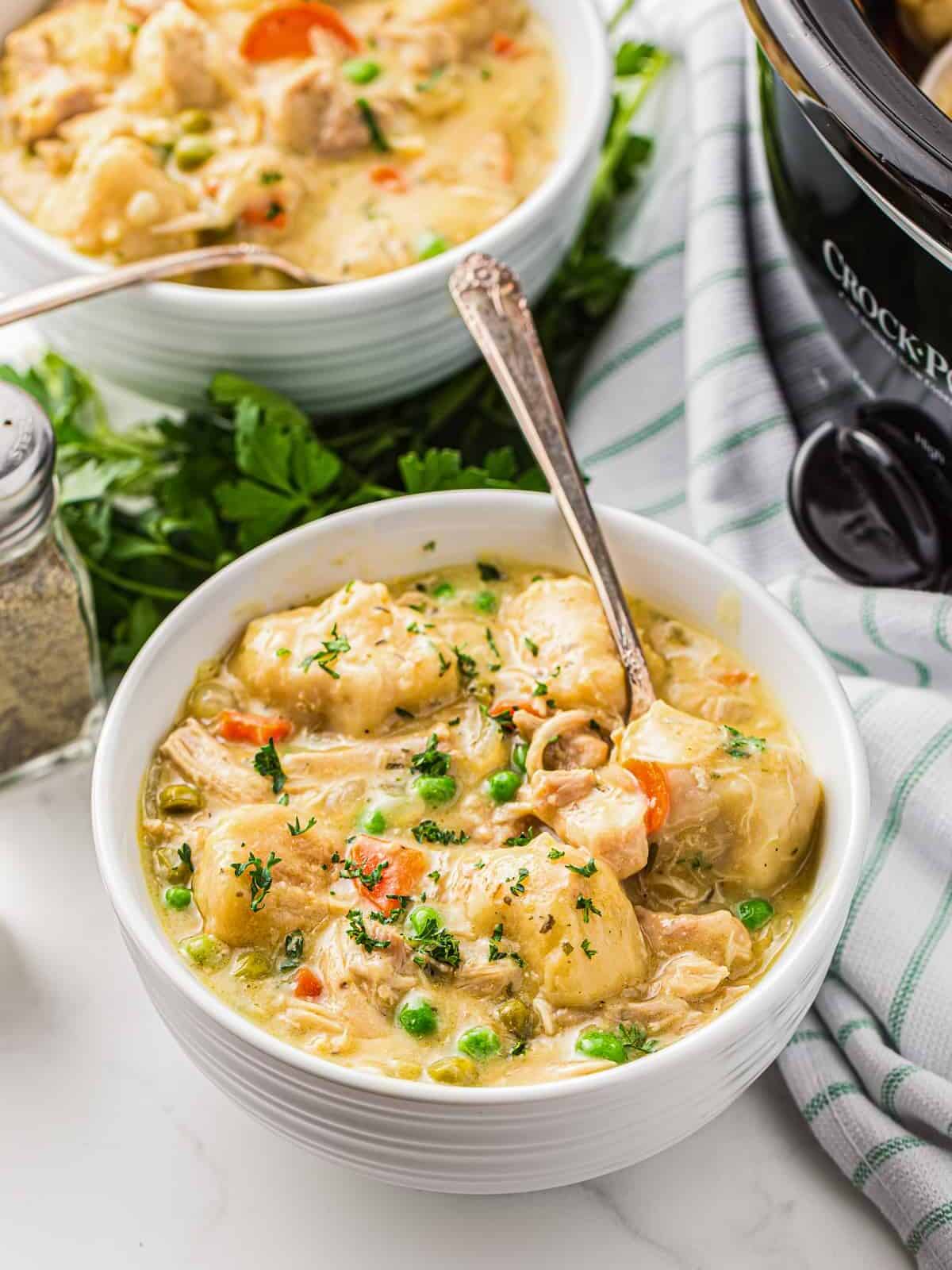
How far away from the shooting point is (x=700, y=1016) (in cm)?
203

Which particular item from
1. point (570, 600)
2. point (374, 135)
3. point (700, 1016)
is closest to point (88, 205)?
point (374, 135)

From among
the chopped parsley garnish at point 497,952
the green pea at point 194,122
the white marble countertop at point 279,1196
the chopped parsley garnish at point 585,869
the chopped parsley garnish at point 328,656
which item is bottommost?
the white marble countertop at point 279,1196

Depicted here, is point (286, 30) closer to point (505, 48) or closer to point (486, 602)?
point (505, 48)

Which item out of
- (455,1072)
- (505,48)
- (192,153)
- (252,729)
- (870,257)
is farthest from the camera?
(505,48)

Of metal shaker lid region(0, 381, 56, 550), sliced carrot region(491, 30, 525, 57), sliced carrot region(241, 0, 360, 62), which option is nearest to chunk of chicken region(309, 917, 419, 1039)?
metal shaker lid region(0, 381, 56, 550)

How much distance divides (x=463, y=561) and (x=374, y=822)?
0.57 metres

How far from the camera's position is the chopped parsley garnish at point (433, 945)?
2.06 meters

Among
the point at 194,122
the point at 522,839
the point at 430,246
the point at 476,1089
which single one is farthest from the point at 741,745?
the point at 194,122

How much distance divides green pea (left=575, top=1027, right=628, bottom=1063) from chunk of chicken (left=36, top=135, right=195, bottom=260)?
176 cm

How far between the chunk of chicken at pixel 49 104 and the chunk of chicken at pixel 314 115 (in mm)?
380

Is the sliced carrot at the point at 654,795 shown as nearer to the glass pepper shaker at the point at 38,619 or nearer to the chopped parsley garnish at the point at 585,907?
the chopped parsley garnish at the point at 585,907

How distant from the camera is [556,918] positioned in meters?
2.02

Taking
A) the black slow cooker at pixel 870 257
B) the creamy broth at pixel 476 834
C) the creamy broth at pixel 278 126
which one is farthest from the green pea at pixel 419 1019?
the creamy broth at pixel 278 126

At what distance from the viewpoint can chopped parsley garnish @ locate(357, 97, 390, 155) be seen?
320 centimetres
